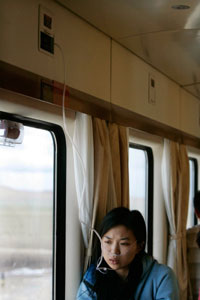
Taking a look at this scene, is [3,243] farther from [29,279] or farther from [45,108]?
[45,108]

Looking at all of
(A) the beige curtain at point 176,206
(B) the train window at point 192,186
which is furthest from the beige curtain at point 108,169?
(B) the train window at point 192,186

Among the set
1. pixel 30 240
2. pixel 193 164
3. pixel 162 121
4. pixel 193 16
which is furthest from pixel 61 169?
pixel 193 164

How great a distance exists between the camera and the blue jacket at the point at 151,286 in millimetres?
2725

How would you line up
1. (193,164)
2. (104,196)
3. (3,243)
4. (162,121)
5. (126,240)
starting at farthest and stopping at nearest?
(193,164) < (162,121) < (104,196) < (126,240) < (3,243)

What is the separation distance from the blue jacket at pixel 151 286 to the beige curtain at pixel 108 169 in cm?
18

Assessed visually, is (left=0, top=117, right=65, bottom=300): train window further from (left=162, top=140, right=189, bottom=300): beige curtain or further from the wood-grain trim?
(left=162, top=140, right=189, bottom=300): beige curtain

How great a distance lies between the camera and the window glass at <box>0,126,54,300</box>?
8.57 ft

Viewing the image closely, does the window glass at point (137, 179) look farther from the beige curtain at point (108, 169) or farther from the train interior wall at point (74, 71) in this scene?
the beige curtain at point (108, 169)

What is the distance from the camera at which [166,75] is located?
14.4 ft

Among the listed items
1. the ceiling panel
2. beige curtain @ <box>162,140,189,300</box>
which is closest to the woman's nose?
the ceiling panel

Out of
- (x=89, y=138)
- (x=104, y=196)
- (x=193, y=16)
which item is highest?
(x=193, y=16)

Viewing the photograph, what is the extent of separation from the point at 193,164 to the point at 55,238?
3.33 meters

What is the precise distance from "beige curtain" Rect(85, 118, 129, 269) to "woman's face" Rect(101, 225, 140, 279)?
0.15 meters

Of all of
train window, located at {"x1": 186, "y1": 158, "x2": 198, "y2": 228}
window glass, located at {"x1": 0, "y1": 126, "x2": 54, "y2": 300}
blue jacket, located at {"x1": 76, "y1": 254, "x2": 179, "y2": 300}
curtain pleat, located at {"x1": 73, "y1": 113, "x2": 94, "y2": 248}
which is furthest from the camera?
train window, located at {"x1": 186, "y1": 158, "x2": 198, "y2": 228}
